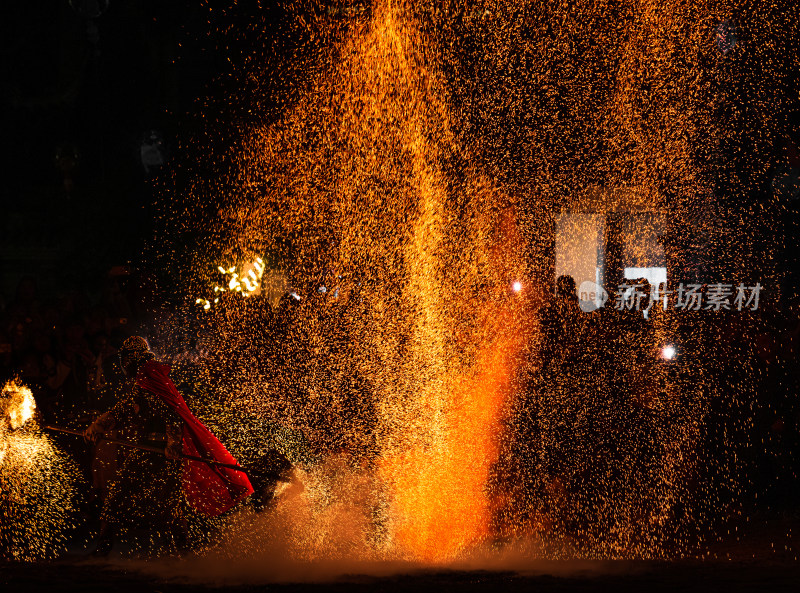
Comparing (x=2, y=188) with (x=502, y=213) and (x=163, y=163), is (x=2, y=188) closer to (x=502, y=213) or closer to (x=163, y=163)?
(x=163, y=163)

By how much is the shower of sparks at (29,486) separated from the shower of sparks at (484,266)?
1.47m

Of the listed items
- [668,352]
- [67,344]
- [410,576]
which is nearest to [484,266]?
[668,352]

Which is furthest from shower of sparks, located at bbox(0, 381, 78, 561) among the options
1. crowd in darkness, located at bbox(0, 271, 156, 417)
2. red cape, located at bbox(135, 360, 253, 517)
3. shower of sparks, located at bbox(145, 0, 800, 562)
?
shower of sparks, located at bbox(145, 0, 800, 562)

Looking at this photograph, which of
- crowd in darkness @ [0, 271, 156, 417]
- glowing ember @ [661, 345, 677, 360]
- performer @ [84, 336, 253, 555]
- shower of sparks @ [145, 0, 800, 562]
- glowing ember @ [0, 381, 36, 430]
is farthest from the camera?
crowd in darkness @ [0, 271, 156, 417]

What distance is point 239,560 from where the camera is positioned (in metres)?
6.52

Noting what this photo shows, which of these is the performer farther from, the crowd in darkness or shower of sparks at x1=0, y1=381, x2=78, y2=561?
the crowd in darkness

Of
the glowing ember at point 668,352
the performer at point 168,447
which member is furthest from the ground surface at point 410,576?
the glowing ember at point 668,352

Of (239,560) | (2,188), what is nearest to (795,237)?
(239,560)

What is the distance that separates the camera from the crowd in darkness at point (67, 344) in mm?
10312

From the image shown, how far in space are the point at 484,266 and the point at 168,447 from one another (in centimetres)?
609

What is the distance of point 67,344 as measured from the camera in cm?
1083

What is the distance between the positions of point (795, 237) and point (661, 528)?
9.10 metres

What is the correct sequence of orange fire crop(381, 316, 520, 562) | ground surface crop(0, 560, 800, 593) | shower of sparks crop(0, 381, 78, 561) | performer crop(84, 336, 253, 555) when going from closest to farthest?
ground surface crop(0, 560, 800, 593)
performer crop(84, 336, 253, 555)
orange fire crop(381, 316, 520, 562)
shower of sparks crop(0, 381, 78, 561)

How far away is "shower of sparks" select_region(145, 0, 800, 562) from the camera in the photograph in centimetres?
777
